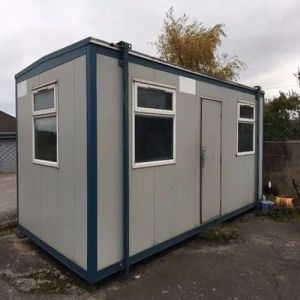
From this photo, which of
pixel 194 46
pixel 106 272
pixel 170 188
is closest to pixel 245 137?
pixel 170 188

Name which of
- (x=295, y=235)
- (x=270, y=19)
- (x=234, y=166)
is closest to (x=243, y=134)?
(x=234, y=166)

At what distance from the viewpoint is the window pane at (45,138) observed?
3942 mm

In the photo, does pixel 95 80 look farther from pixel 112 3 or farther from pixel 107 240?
pixel 112 3

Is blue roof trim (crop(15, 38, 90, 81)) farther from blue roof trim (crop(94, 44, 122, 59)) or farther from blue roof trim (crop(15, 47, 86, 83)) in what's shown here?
blue roof trim (crop(94, 44, 122, 59))

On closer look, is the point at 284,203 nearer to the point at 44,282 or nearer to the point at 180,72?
the point at 180,72

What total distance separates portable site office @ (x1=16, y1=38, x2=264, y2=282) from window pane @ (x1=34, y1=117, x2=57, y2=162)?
1 cm

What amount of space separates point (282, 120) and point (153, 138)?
603 cm

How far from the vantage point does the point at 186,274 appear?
12.1 ft

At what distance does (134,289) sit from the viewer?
3.33 meters

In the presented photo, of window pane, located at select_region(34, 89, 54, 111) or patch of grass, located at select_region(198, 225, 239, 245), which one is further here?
patch of grass, located at select_region(198, 225, 239, 245)

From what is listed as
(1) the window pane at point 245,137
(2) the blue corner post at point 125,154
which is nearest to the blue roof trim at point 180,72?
(2) the blue corner post at point 125,154

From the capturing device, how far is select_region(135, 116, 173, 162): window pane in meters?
3.81

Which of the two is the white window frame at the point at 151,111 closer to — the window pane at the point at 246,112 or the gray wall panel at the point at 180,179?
the gray wall panel at the point at 180,179

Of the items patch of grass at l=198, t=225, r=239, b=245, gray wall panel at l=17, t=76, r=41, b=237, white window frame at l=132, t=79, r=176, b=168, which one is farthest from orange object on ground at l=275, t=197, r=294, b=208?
gray wall panel at l=17, t=76, r=41, b=237
